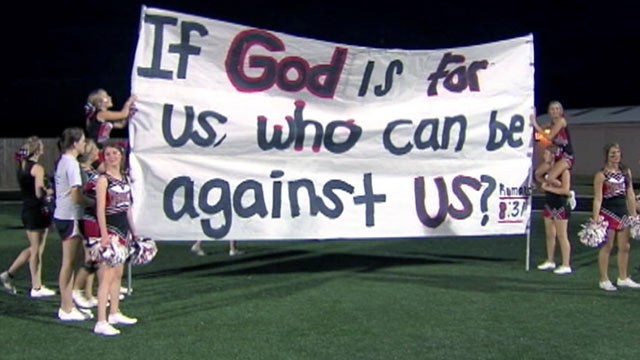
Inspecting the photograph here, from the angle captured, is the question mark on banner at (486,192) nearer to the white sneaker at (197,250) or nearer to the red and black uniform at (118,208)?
the white sneaker at (197,250)

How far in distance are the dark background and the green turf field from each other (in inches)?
741

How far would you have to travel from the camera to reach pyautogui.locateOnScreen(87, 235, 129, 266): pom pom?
5.96m

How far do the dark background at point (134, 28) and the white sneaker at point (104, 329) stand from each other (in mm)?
21949

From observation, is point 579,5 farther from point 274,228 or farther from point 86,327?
point 86,327

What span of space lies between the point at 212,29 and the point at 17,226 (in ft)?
27.2

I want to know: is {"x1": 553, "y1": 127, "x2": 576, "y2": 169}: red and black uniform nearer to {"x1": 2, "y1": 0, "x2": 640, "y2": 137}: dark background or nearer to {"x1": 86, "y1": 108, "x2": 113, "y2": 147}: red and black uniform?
{"x1": 86, "y1": 108, "x2": 113, "y2": 147}: red and black uniform

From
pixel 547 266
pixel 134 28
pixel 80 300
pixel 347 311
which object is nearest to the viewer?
pixel 347 311

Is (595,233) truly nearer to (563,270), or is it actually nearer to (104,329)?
(563,270)

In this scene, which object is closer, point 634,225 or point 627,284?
point 634,225

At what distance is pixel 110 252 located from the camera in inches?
235

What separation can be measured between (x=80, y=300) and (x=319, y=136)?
9.58ft

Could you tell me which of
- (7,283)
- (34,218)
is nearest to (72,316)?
(34,218)

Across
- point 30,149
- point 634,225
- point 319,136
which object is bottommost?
point 634,225

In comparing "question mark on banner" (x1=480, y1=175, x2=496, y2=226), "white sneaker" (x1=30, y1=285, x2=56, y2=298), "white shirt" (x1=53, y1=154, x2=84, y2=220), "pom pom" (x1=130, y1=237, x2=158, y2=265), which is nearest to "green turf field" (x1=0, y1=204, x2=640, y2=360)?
"white sneaker" (x1=30, y1=285, x2=56, y2=298)
